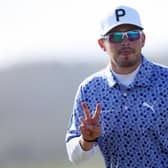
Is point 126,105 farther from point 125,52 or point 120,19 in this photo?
point 120,19

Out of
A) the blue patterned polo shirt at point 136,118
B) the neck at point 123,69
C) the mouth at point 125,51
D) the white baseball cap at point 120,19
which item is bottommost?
the blue patterned polo shirt at point 136,118

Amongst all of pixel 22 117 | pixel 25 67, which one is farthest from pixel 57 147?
pixel 25 67

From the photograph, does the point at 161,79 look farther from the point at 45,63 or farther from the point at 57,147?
the point at 45,63

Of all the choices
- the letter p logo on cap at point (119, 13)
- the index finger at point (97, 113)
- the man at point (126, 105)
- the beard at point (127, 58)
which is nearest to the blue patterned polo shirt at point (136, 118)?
the man at point (126, 105)

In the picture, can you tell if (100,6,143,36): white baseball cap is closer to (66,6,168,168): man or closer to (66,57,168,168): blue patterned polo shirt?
(66,6,168,168): man

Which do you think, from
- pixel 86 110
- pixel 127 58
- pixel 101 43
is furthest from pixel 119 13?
pixel 86 110

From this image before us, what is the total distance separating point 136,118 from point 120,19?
68cm

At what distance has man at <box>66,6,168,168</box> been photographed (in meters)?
7.29

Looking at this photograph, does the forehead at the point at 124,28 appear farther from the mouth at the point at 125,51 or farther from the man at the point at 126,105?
the mouth at the point at 125,51

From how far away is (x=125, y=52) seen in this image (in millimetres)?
7320

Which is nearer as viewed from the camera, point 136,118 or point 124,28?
point 136,118

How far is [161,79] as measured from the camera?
738cm

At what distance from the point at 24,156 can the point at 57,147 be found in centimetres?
65

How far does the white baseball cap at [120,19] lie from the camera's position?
7.46m
